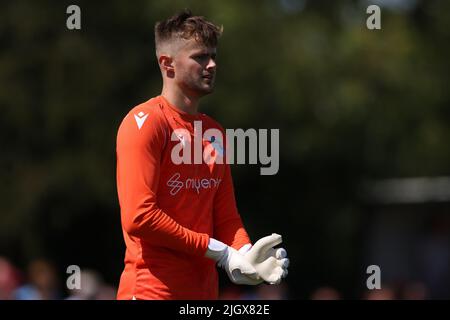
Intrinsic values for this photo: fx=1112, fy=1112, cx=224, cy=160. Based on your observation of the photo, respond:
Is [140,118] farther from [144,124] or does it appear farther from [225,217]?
[225,217]

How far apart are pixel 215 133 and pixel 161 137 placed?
50 cm

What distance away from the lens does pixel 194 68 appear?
6520mm

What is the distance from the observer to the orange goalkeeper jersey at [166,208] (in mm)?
6195

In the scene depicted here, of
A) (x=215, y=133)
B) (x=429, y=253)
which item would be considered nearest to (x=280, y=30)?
(x=429, y=253)

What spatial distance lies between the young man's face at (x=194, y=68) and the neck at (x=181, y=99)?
4 centimetres

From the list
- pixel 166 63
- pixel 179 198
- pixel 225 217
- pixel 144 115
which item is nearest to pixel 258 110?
pixel 225 217

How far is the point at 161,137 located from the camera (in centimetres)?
632

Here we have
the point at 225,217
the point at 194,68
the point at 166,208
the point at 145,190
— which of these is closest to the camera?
the point at 145,190

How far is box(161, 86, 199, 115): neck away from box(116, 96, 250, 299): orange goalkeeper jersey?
4 centimetres

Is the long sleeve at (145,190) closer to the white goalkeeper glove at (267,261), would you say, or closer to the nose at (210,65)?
the white goalkeeper glove at (267,261)

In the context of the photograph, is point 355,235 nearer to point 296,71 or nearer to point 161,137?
point 296,71

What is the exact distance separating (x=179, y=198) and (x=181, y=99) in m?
0.59

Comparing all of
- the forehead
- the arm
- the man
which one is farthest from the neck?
the arm

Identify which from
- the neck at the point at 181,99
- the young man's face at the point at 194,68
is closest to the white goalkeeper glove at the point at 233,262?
the neck at the point at 181,99
